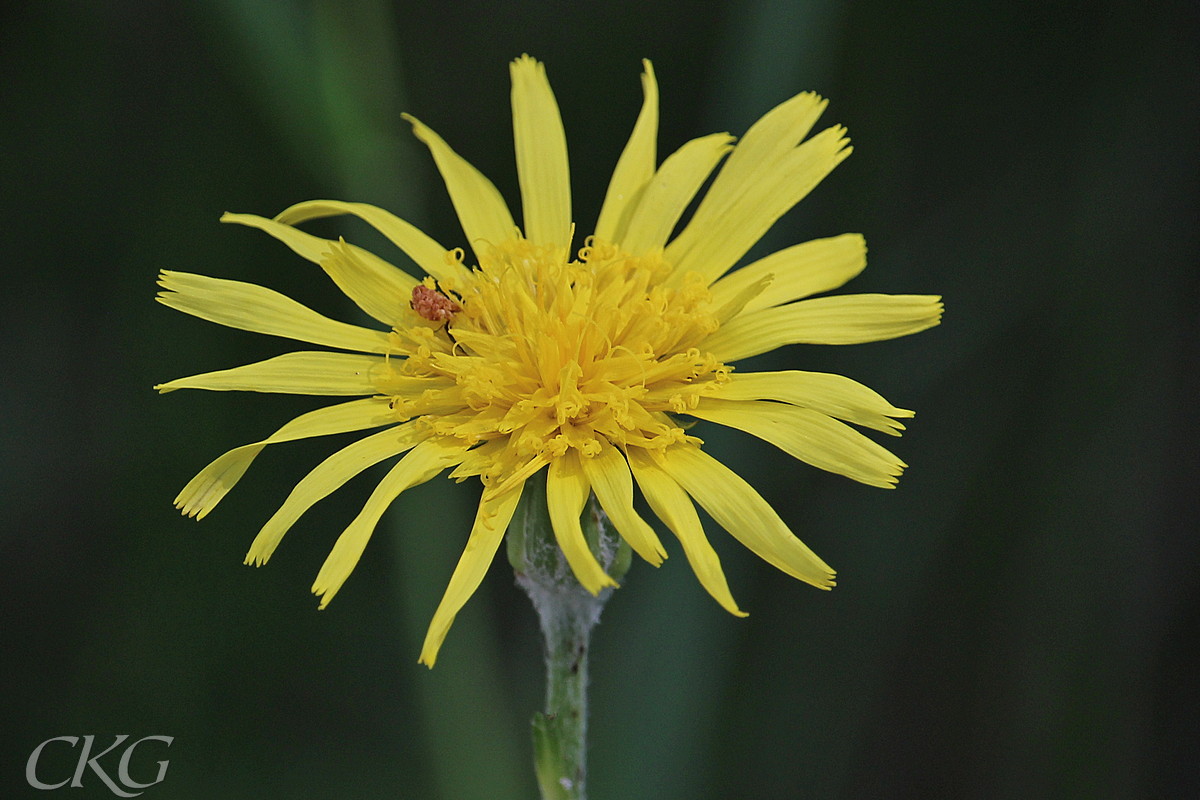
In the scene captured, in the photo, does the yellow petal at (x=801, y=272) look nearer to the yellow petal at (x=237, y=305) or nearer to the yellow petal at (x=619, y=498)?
the yellow petal at (x=619, y=498)

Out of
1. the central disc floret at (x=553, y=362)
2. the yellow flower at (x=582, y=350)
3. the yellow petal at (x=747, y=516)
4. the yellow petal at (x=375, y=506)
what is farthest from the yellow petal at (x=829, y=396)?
the yellow petal at (x=375, y=506)

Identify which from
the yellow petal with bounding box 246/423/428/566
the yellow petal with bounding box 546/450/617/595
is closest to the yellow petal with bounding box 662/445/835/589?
the yellow petal with bounding box 546/450/617/595

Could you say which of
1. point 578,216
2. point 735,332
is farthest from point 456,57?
point 735,332

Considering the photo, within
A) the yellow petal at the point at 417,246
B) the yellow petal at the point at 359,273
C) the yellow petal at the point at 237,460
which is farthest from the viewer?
the yellow petal at the point at 417,246

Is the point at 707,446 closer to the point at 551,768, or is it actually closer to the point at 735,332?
the point at 735,332

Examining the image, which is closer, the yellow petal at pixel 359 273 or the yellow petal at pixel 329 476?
the yellow petal at pixel 329 476

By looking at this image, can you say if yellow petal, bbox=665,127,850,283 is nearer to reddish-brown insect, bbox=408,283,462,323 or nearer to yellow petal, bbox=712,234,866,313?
yellow petal, bbox=712,234,866,313

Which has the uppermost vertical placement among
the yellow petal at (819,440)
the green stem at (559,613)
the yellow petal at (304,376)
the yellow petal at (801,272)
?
the yellow petal at (801,272)
